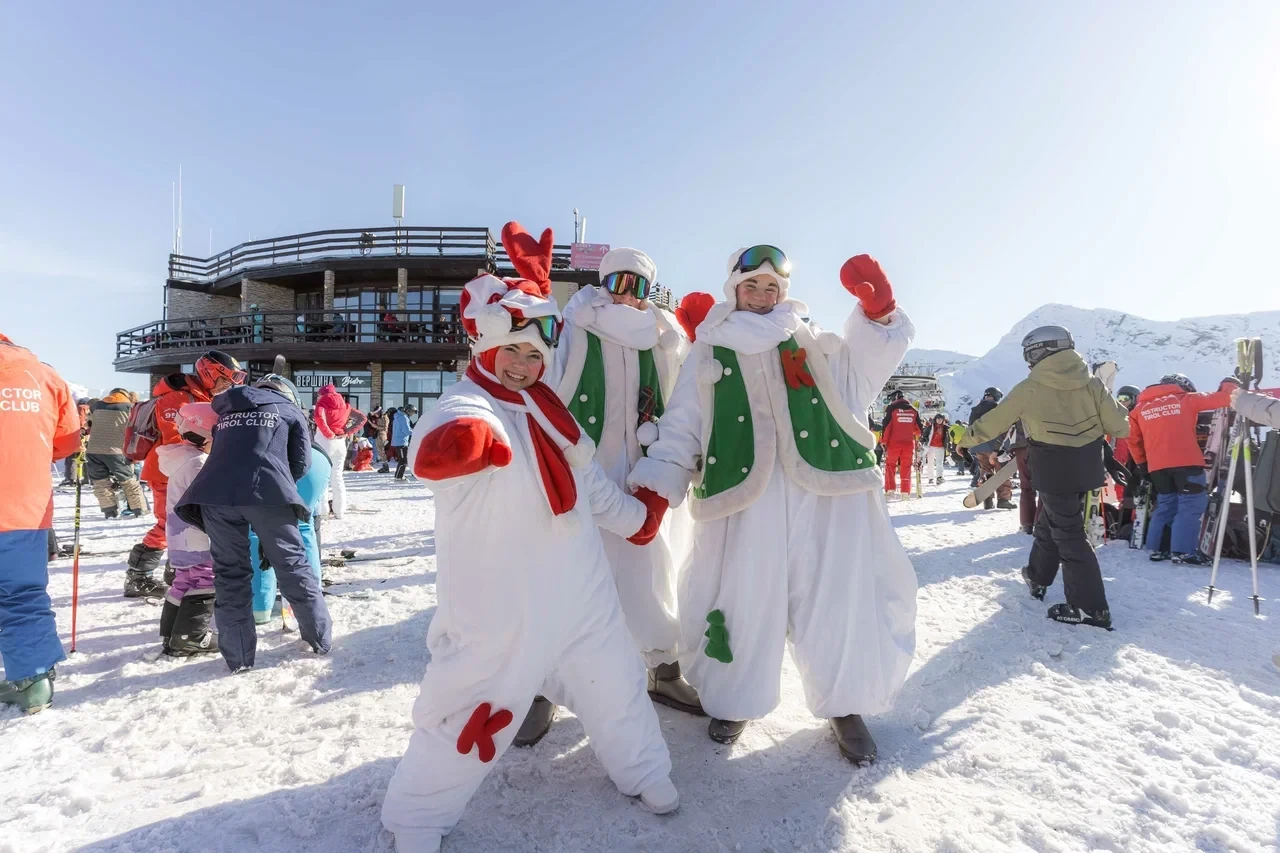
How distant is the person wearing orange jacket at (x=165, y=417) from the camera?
364 centimetres

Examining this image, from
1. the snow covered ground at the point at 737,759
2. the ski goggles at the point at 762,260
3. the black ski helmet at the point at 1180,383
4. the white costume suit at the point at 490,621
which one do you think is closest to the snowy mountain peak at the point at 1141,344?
the black ski helmet at the point at 1180,383

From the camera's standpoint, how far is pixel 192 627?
335cm

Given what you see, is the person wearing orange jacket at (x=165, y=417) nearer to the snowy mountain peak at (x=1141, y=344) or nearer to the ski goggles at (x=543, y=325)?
the ski goggles at (x=543, y=325)

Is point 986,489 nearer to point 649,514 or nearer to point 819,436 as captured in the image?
point 819,436

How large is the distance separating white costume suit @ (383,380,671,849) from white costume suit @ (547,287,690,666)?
2.34 feet

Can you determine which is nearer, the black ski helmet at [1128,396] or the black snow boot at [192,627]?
the black snow boot at [192,627]

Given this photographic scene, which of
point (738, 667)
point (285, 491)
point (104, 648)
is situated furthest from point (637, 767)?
point (104, 648)

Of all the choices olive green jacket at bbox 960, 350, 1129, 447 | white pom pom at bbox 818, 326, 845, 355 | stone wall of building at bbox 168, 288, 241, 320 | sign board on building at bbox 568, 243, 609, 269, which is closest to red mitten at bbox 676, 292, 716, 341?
white pom pom at bbox 818, 326, 845, 355

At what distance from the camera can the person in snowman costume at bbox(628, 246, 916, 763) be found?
2268 mm

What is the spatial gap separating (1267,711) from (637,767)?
3.05m

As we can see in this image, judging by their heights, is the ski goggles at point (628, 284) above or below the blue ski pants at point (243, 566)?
above

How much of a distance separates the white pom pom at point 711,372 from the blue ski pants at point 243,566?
2.42 m

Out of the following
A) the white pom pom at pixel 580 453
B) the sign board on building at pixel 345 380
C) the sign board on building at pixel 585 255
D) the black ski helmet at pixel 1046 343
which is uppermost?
the sign board on building at pixel 585 255

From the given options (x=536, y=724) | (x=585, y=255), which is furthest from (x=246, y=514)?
(x=585, y=255)
